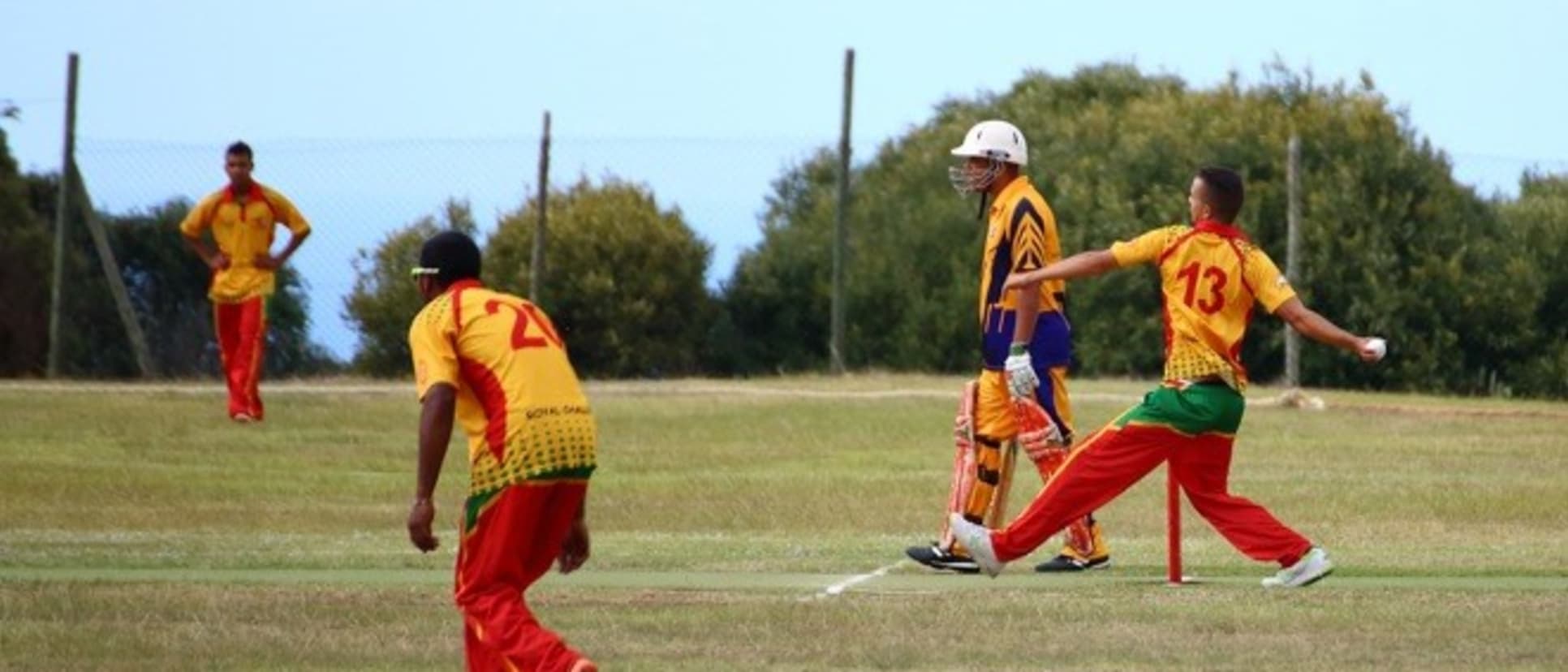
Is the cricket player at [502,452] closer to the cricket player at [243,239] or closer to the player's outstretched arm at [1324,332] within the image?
the player's outstretched arm at [1324,332]

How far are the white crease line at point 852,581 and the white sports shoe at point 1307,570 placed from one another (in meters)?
1.92

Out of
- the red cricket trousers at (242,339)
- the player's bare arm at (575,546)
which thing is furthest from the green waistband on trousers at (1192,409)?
the red cricket trousers at (242,339)

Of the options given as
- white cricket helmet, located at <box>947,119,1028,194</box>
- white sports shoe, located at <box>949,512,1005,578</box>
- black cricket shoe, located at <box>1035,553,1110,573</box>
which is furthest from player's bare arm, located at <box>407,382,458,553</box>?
black cricket shoe, located at <box>1035,553,1110,573</box>

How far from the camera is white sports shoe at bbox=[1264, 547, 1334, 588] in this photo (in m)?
15.7

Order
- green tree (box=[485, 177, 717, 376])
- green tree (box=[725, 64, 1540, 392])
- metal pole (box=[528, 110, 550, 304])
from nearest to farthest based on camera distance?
metal pole (box=[528, 110, 550, 304]) → green tree (box=[485, 177, 717, 376]) → green tree (box=[725, 64, 1540, 392])

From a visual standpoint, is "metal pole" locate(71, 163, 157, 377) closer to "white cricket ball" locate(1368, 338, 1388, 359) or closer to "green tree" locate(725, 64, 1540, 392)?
"green tree" locate(725, 64, 1540, 392)

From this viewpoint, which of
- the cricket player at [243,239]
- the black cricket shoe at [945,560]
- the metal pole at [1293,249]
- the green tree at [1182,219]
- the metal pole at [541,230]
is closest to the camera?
the black cricket shoe at [945,560]

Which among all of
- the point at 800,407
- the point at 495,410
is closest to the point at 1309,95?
the point at 800,407

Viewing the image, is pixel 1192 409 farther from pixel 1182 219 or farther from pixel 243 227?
pixel 1182 219

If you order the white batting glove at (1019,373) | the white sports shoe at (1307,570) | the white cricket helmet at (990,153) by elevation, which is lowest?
the white sports shoe at (1307,570)

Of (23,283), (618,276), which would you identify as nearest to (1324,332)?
(23,283)

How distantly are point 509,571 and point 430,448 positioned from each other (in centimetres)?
45

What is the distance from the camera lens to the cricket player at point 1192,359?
49.7 feet

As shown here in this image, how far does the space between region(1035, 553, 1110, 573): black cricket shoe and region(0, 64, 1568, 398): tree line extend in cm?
2147
